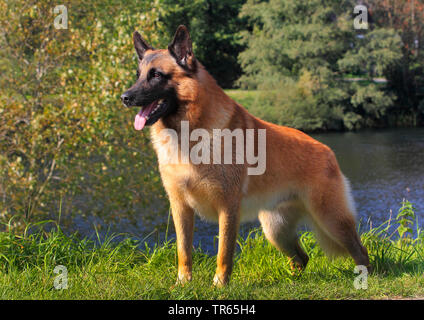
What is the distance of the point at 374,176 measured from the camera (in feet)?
55.8

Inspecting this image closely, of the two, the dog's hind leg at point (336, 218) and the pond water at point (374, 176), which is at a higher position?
the dog's hind leg at point (336, 218)

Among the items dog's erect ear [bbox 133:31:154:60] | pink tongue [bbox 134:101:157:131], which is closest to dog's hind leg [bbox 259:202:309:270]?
pink tongue [bbox 134:101:157:131]

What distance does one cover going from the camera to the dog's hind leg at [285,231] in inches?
197

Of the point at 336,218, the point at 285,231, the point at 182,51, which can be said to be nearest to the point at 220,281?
the point at 285,231

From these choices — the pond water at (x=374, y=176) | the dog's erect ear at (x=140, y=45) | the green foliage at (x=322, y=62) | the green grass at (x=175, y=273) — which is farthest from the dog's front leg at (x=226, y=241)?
the green foliage at (x=322, y=62)

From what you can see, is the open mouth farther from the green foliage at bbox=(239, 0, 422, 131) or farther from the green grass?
the green foliage at bbox=(239, 0, 422, 131)

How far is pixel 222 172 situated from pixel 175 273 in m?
1.33

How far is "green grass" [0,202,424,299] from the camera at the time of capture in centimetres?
419

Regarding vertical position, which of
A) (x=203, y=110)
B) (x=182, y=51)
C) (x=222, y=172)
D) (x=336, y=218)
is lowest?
(x=336, y=218)

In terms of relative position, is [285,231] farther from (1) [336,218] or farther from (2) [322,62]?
(2) [322,62]

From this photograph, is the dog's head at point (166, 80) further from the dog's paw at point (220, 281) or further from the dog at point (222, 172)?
the dog's paw at point (220, 281)

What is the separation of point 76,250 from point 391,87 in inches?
1177

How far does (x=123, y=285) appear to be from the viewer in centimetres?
434

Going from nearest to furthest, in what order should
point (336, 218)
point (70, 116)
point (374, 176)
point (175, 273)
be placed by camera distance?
point (336, 218) → point (175, 273) → point (70, 116) → point (374, 176)
